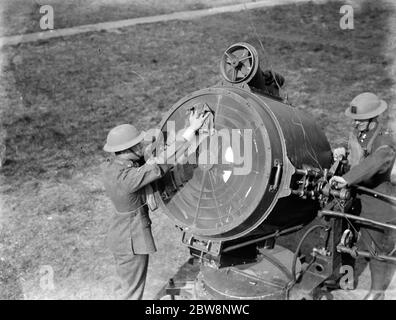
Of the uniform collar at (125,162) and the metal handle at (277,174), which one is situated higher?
the uniform collar at (125,162)

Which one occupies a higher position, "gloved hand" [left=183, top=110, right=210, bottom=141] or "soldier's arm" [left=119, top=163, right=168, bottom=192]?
"gloved hand" [left=183, top=110, right=210, bottom=141]

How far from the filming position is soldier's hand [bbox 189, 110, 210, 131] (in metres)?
3.64

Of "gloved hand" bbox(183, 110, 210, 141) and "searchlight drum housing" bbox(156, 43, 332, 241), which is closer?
"searchlight drum housing" bbox(156, 43, 332, 241)

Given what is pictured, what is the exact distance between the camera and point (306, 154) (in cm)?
396

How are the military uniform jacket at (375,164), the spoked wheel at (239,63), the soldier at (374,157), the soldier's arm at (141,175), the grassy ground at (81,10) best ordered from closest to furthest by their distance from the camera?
the soldier's arm at (141,175), the spoked wheel at (239,63), the military uniform jacket at (375,164), the soldier at (374,157), the grassy ground at (81,10)

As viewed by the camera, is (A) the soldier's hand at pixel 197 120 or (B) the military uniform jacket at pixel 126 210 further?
(B) the military uniform jacket at pixel 126 210

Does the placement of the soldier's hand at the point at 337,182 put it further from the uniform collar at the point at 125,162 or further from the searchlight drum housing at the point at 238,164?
the uniform collar at the point at 125,162

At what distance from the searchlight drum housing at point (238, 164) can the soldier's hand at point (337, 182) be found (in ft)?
0.65

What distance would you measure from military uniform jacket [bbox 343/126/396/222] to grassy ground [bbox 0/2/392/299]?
2187mm

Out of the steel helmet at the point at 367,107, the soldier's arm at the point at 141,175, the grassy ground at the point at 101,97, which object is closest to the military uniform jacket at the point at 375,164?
the steel helmet at the point at 367,107

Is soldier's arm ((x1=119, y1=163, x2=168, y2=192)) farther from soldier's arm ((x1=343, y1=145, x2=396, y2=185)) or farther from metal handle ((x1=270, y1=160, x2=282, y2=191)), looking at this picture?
soldier's arm ((x1=343, y1=145, x2=396, y2=185))

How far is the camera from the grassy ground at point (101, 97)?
5.84m

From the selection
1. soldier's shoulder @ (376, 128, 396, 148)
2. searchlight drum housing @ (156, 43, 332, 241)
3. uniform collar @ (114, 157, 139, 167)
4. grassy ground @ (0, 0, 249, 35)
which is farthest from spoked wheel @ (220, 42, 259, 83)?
grassy ground @ (0, 0, 249, 35)
